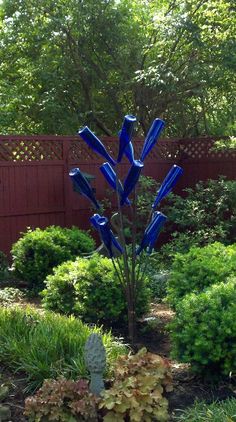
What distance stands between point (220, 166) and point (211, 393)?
748 cm

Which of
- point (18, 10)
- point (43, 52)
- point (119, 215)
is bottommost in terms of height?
point (119, 215)

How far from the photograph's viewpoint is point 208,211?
10.6 m

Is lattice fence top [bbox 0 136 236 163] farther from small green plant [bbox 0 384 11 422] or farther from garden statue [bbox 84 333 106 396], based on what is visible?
garden statue [bbox 84 333 106 396]

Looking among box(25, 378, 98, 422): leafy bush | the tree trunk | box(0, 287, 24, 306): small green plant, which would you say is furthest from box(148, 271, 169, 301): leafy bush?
box(25, 378, 98, 422): leafy bush

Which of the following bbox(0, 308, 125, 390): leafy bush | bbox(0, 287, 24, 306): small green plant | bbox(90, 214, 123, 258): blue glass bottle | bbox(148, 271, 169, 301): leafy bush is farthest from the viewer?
bbox(148, 271, 169, 301): leafy bush

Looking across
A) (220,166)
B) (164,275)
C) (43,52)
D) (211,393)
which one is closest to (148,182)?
(220,166)

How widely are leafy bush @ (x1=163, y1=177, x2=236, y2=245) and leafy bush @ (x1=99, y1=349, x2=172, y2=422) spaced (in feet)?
19.3

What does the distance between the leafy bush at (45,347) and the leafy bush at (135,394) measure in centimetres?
38

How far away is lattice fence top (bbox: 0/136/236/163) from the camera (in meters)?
9.79

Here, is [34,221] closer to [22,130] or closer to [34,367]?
[22,130]

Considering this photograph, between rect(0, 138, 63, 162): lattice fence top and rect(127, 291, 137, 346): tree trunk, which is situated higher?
rect(0, 138, 63, 162): lattice fence top

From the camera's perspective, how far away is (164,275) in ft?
26.2

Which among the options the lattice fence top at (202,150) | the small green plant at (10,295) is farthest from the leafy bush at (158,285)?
the lattice fence top at (202,150)

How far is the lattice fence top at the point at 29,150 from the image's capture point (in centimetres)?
967
